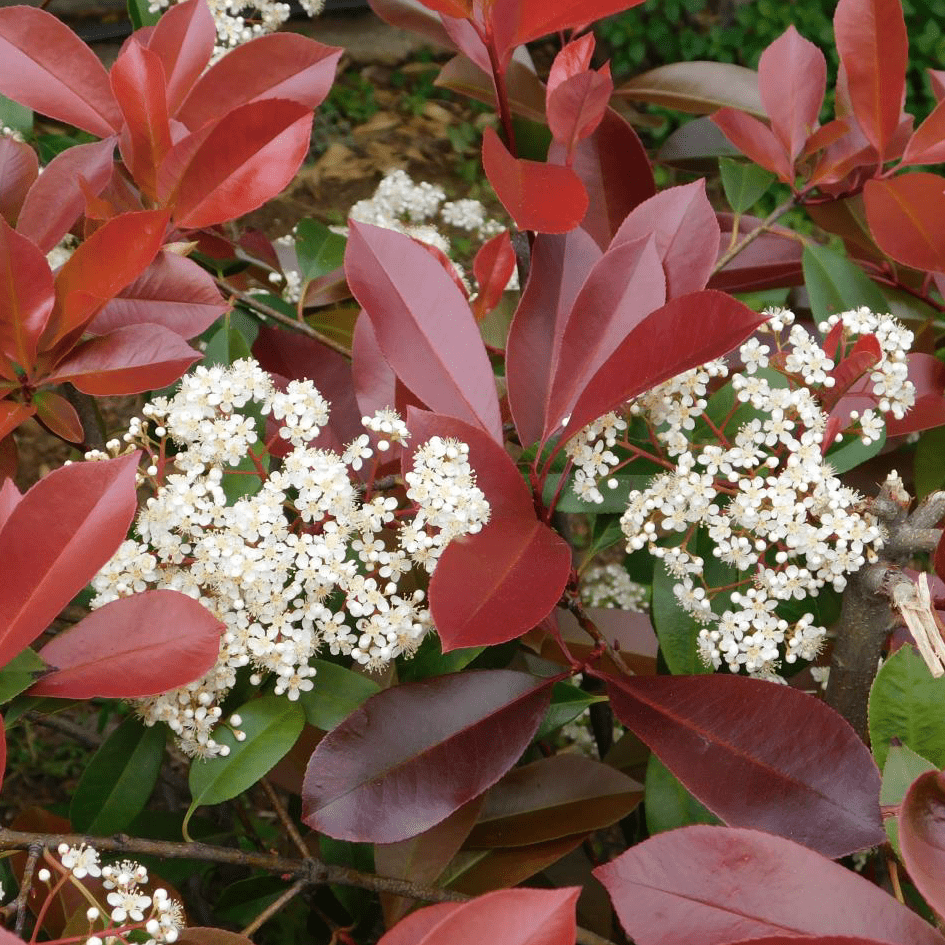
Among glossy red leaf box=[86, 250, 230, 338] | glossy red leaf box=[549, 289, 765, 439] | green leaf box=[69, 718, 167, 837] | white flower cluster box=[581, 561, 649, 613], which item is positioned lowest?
white flower cluster box=[581, 561, 649, 613]

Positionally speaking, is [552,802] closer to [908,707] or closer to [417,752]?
[417,752]

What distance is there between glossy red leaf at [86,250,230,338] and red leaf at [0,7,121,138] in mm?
200

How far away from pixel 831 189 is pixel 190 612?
808 mm

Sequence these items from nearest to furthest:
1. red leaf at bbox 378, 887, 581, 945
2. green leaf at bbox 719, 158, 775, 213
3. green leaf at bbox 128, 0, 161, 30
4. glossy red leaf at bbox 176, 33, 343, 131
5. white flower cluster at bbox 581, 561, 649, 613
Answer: red leaf at bbox 378, 887, 581, 945
glossy red leaf at bbox 176, 33, 343, 131
green leaf at bbox 719, 158, 775, 213
green leaf at bbox 128, 0, 161, 30
white flower cluster at bbox 581, 561, 649, 613

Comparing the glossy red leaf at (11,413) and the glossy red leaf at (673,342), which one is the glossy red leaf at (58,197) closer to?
the glossy red leaf at (11,413)

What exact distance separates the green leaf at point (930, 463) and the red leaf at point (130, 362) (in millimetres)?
731

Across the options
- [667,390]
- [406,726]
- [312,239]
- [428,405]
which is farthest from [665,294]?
[312,239]

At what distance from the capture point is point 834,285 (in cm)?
103

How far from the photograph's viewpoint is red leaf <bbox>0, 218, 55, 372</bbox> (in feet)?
2.52

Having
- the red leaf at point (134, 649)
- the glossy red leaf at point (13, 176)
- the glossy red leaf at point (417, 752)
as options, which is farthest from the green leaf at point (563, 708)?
the glossy red leaf at point (13, 176)

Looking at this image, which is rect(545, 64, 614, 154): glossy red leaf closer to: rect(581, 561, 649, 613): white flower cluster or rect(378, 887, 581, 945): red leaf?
rect(378, 887, 581, 945): red leaf

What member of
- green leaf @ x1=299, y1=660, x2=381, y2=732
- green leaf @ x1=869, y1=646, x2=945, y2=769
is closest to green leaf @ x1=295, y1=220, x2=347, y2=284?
green leaf @ x1=299, y1=660, x2=381, y2=732

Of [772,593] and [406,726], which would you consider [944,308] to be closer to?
[772,593]

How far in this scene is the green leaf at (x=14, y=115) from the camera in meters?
1.17
